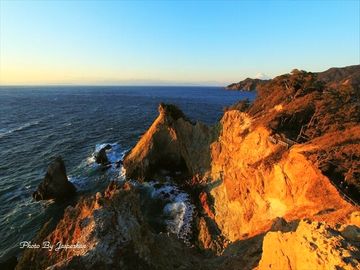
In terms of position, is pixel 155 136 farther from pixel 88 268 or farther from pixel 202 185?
pixel 88 268

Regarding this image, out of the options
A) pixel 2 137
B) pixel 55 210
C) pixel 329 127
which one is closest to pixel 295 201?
pixel 329 127

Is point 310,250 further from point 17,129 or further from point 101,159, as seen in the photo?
point 17,129

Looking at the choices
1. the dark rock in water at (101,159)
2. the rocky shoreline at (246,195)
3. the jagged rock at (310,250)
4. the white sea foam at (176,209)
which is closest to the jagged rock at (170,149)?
the rocky shoreline at (246,195)

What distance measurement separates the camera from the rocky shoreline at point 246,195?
11734mm

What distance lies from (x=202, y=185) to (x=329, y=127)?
16184 mm

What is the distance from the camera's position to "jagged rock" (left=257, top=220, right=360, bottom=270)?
9219mm

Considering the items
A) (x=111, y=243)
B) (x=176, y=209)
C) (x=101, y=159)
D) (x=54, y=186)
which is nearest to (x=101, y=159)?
(x=101, y=159)

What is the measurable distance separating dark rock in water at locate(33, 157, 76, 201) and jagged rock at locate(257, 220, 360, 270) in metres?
29.4

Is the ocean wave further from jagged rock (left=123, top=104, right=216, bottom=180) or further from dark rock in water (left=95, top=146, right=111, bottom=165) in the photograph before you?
jagged rock (left=123, top=104, right=216, bottom=180)

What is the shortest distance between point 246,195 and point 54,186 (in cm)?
2386

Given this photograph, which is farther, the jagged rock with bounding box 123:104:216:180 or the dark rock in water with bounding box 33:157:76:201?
the jagged rock with bounding box 123:104:216:180

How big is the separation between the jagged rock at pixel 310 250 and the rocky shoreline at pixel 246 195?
0.12 ft

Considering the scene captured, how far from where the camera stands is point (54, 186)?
34.2 metres

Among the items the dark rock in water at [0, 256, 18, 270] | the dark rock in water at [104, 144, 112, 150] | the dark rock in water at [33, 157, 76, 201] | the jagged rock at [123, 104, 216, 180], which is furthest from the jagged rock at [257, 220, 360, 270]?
the dark rock in water at [104, 144, 112, 150]
